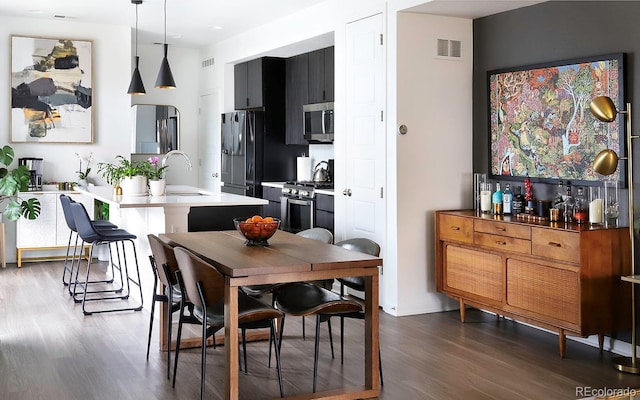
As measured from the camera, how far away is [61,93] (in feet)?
27.8

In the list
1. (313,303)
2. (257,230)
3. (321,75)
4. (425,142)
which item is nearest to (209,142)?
(321,75)

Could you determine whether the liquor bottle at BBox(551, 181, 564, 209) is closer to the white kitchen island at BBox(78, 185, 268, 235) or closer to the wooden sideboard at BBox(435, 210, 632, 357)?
the wooden sideboard at BBox(435, 210, 632, 357)

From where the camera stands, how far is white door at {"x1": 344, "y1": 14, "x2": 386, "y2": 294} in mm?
5949

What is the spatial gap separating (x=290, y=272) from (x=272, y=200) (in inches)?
187

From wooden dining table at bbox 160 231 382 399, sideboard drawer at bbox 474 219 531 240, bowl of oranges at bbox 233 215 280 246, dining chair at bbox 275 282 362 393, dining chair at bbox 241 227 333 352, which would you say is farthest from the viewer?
sideboard drawer at bbox 474 219 531 240

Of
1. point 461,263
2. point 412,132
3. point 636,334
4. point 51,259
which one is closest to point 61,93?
point 51,259

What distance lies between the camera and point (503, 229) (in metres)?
5.10

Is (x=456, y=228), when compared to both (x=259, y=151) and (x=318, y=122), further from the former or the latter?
(x=259, y=151)

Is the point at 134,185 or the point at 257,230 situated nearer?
the point at 257,230

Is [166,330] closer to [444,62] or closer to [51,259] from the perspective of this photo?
[444,62]

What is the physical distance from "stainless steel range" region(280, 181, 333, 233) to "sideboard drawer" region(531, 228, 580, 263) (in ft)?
9.06

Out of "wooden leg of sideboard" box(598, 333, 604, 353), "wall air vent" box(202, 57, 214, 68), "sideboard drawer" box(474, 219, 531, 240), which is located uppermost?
"wall air vent" box(202, 57, 214, 68)

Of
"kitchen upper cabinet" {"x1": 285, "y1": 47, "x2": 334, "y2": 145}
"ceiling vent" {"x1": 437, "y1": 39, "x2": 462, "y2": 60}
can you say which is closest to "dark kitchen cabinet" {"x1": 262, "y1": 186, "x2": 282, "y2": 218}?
"kitchen upper cabinet" {"x1": 285, "y1": 47, "x2": 334, "y2": 145}

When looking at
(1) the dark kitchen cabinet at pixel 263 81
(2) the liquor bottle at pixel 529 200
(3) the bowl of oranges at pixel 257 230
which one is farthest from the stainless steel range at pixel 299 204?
(3) the bowl of oranges at pixel 257 230
